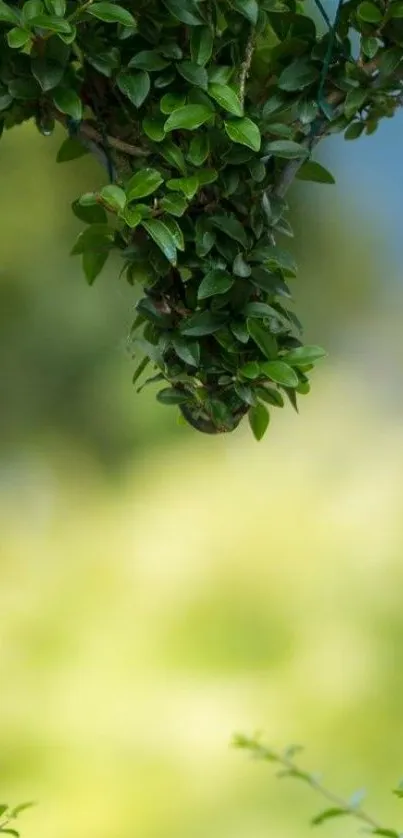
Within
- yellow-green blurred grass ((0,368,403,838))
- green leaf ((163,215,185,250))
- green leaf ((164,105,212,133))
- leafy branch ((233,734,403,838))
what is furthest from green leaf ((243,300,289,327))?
leafy branch ((233,734,403,838))

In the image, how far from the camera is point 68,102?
87 centimetres

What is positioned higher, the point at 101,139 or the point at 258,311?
the point at 101,139

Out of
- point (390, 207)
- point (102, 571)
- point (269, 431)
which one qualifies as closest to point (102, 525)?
point (102, 571)

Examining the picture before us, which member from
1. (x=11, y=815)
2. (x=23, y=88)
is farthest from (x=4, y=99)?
(x=11, y=815)

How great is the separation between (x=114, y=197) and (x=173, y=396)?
259mm

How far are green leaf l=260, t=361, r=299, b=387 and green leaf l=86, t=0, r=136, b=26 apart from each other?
39 centimetres

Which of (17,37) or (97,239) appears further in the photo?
(97,239)

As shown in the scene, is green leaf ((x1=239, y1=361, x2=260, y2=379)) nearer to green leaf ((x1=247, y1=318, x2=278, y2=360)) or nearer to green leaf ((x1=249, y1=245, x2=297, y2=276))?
green leaf ((x1=247, y1=318, x2=278, y2=360))

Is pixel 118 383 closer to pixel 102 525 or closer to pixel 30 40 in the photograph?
pixel 102 525

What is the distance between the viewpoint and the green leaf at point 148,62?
87 cm

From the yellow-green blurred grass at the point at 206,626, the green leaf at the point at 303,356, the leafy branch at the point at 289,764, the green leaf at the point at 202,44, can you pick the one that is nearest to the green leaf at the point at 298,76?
the green leaf at the point at 202,44

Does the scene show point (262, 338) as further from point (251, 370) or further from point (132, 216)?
point (132, 216)

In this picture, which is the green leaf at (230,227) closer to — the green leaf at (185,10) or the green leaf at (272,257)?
the green leaf at (272,257)

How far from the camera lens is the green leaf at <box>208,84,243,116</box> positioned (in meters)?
0.83
